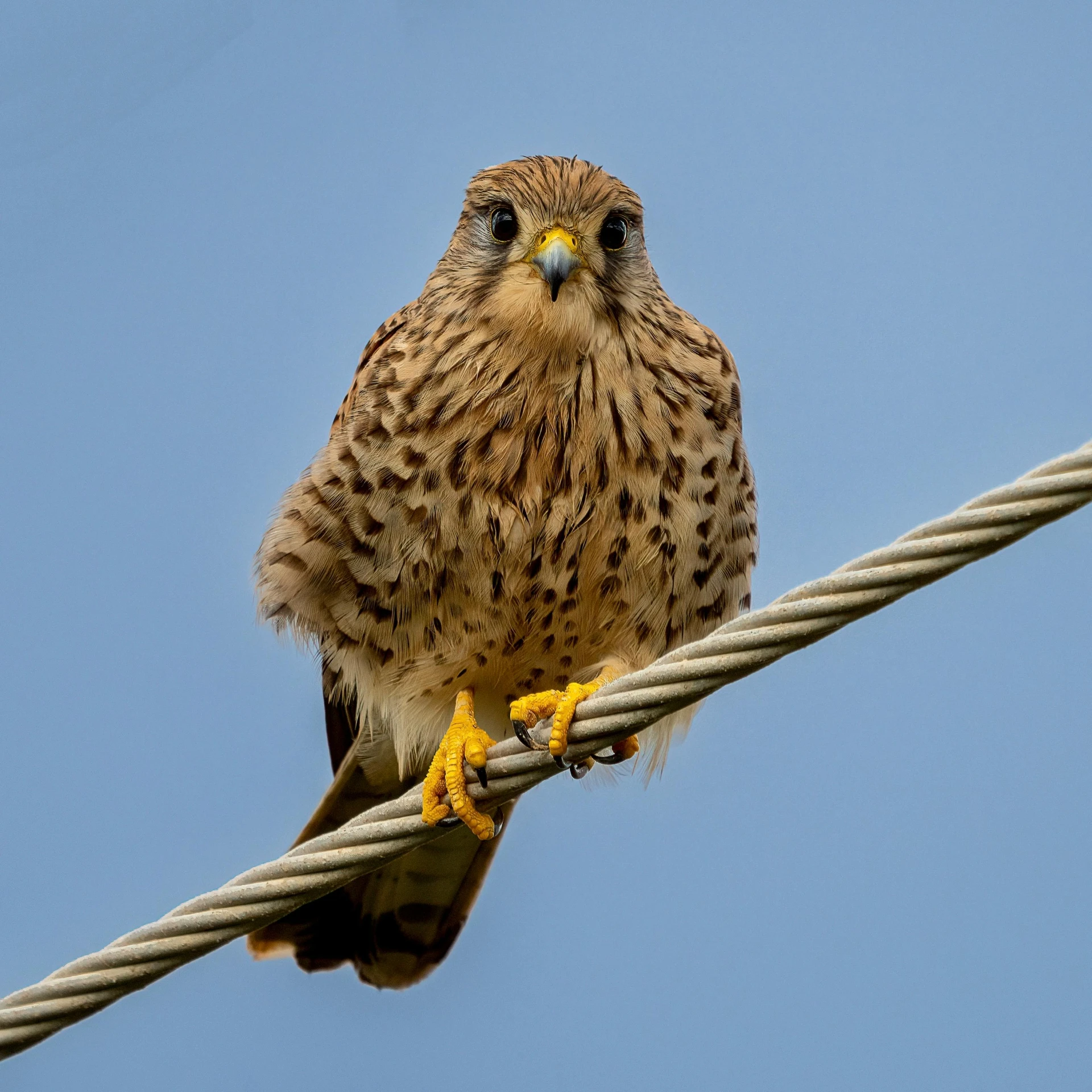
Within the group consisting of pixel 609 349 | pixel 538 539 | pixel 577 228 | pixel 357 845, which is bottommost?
pixel 357 845

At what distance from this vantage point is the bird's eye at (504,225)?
3.33 metres

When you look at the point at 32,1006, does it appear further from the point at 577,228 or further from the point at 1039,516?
the point at 577,228

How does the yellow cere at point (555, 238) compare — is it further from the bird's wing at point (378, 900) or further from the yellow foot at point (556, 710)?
the bird's wing at point (378, 900)

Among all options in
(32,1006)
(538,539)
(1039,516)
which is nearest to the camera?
(1039,516)

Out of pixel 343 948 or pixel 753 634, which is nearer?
pixel 753 634

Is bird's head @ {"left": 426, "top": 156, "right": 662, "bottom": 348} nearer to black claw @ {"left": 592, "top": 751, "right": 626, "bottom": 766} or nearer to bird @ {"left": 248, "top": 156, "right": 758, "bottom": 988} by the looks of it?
bird @ {"left": 248, "top": 156, "right": 758, "bottom": 988}

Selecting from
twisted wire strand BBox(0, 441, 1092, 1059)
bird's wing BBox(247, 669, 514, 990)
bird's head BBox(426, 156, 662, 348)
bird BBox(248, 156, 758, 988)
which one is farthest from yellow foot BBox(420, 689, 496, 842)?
bird's head BBox(426, 156, 662, 348)

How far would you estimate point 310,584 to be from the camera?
3387 millimetres

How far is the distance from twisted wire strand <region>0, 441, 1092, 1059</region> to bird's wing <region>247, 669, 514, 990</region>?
3.41 ft

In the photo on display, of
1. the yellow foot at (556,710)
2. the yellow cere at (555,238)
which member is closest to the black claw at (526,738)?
the yellow foot at (556,710)

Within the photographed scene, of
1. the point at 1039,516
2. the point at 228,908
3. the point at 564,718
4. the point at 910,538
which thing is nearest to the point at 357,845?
the point at 228,908

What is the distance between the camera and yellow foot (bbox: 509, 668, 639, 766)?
8.38 feet

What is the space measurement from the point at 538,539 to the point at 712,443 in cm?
41

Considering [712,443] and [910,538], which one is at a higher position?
[712,443]
